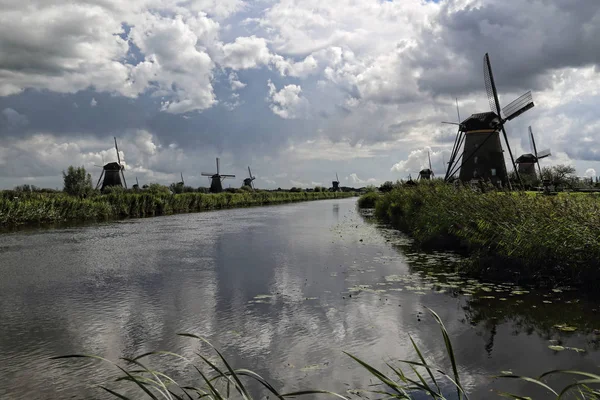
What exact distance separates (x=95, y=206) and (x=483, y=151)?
27.5 metres

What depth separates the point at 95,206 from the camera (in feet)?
92.5

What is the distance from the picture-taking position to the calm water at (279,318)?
4.43m

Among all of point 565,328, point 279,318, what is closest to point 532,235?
point 565,328

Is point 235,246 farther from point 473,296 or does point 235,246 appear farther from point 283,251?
point 473,296

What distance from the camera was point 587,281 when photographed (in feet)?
24.3

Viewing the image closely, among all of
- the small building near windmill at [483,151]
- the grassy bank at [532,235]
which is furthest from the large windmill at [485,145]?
the grassy bank at [532,235]

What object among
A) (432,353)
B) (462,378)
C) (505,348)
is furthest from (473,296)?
(462,378)

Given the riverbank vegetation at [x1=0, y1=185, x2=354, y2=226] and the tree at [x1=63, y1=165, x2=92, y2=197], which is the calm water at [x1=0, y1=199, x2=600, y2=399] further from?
the tree at [x1=63, y1=165, x2=92, y2=197]

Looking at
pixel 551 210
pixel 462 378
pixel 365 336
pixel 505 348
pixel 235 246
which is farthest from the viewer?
pixel 235 246

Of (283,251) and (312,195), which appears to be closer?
(283,251)

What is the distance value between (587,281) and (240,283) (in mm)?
6223

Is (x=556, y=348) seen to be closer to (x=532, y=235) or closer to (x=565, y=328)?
(x=565, y=328)

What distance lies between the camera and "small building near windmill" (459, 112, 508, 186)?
31.9 m

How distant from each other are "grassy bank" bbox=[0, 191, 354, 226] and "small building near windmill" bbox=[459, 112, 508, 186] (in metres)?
24.3
